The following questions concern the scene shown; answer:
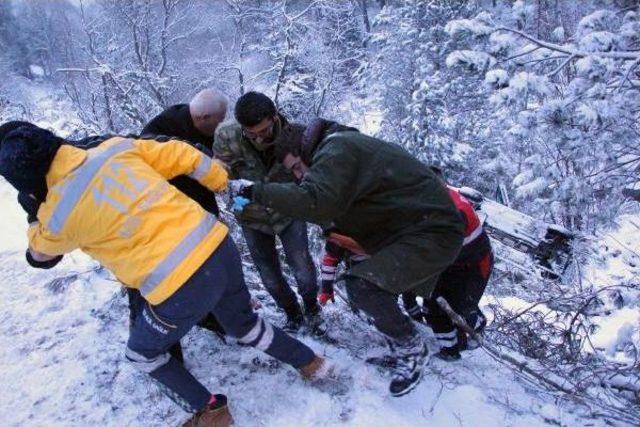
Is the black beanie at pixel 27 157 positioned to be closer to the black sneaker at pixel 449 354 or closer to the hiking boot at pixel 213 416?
the hiking boot at pixel 213 416

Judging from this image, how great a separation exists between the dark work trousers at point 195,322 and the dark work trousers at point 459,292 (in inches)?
43.6

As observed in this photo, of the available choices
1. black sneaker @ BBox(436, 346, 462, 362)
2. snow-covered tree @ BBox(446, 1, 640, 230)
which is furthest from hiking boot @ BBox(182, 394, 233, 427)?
snow-covered tree @ BBox(446, 1, 640, 230)

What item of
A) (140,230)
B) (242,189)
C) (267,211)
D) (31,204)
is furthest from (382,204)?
(31,204)

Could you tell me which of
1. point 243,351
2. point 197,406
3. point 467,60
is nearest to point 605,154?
point 467,60

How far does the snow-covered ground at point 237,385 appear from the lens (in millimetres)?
2756

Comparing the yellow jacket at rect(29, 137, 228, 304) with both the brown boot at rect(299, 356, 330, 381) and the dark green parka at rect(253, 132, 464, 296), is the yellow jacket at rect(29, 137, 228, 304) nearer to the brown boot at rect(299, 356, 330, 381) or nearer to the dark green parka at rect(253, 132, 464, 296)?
the dark green parka at rect(253, 132, 464, 296)

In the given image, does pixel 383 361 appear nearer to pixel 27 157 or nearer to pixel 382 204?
pixel 382 204

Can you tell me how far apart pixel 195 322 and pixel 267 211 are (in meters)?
1.03

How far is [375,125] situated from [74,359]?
876 inches

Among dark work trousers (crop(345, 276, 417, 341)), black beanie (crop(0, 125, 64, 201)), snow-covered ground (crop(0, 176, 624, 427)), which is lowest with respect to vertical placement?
snow-covered ground (crop(0, 176, 624, 427))

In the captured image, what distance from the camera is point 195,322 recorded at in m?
2.46

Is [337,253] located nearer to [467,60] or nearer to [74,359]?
[74,359]

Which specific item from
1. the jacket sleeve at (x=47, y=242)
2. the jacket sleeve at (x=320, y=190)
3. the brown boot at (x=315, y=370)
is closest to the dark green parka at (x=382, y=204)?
the jacket sleeve at (x=320, y=190)

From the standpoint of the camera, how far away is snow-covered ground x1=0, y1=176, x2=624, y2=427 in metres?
2.76
